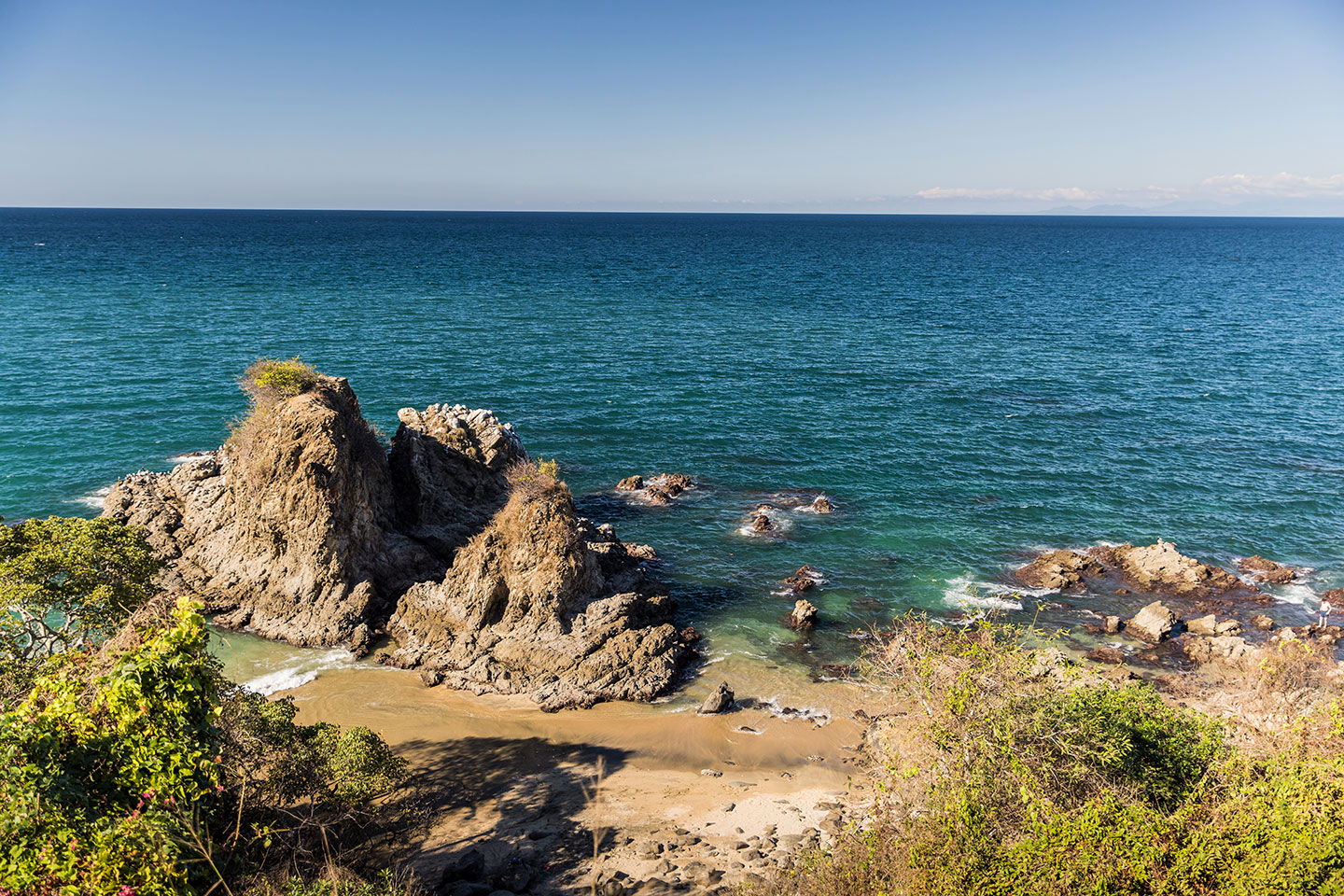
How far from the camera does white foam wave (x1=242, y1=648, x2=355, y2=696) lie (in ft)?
88.4

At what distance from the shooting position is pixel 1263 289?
4909 inches

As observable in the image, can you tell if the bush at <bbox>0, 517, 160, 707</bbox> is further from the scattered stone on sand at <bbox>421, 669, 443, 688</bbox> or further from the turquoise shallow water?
the turquoise shallow water

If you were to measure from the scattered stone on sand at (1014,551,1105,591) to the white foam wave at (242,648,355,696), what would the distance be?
30.8m

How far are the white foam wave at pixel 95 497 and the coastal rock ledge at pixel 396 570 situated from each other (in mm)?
6393

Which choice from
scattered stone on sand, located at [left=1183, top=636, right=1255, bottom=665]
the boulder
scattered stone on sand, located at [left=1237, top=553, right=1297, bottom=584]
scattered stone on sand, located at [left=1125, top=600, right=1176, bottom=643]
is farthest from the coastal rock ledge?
scattered stone on sand, located at [left=1237, top=553, right=1297, bottom=584]

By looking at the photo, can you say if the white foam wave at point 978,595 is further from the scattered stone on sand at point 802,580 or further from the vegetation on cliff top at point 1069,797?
the vegetation on cliff top at point 1069,797

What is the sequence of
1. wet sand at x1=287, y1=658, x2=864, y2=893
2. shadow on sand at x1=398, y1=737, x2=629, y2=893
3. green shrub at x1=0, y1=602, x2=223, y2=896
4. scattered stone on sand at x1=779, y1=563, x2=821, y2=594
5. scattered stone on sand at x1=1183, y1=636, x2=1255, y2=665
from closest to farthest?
green shrub at x1=0, y1=602, x2=223, y2=896, shadow on sand at x1=398, y1=737, x2=629, y2=893, wet sand at x1=287, y1=658, x2=864, y2=893, scattered stone on sand at x1=1183, y1=636, x2=1255, y2=665, scattered stone on sand at x1=779, y1=563, x2=821, y2=594

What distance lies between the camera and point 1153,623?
31.9 meters

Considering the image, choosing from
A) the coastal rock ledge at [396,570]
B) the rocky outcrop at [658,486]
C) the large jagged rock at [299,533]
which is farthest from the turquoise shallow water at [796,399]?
the large jagged rock at [299,533]

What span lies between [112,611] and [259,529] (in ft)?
27.3

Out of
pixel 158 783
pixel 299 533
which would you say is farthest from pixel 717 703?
pixel 299 533

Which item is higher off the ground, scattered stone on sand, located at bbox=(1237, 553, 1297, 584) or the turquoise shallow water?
the turquoise shallow water

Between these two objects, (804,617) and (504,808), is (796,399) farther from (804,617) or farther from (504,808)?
(504,808)

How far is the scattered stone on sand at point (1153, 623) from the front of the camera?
3161 cm
